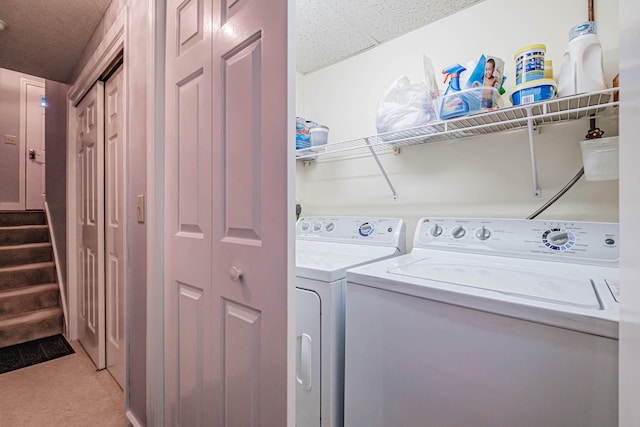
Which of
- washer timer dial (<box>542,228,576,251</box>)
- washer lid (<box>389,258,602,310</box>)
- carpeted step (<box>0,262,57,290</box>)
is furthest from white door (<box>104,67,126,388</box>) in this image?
washer timer dial (<box>542,228,576,251</box>)

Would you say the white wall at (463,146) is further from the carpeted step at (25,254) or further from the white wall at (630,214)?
the carpeted step at (25,254)

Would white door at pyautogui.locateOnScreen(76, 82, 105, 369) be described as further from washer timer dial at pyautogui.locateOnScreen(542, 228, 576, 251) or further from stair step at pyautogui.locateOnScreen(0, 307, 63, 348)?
washer timer dial at pyautogui.locateOnScreen(542, 228, 576, 251)

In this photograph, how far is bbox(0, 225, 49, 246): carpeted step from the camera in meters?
2.92

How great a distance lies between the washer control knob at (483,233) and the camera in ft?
4.48

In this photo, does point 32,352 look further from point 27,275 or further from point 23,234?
point 23,234

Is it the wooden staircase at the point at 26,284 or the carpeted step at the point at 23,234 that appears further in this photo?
the carpeted step at the point at 23,234

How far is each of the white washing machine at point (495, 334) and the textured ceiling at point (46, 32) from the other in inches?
82.7

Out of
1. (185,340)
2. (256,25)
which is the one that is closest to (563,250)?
(256,25)

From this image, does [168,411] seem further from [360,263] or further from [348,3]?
[348,3]

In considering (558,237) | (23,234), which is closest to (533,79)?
(558,237)

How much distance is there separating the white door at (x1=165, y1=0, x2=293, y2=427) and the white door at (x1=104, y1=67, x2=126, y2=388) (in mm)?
798

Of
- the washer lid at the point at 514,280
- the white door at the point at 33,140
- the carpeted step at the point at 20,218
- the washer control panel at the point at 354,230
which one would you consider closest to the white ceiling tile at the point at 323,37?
the washer control panel at the point at 354,230

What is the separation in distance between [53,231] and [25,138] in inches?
98.0

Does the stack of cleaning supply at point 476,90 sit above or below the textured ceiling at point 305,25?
below
